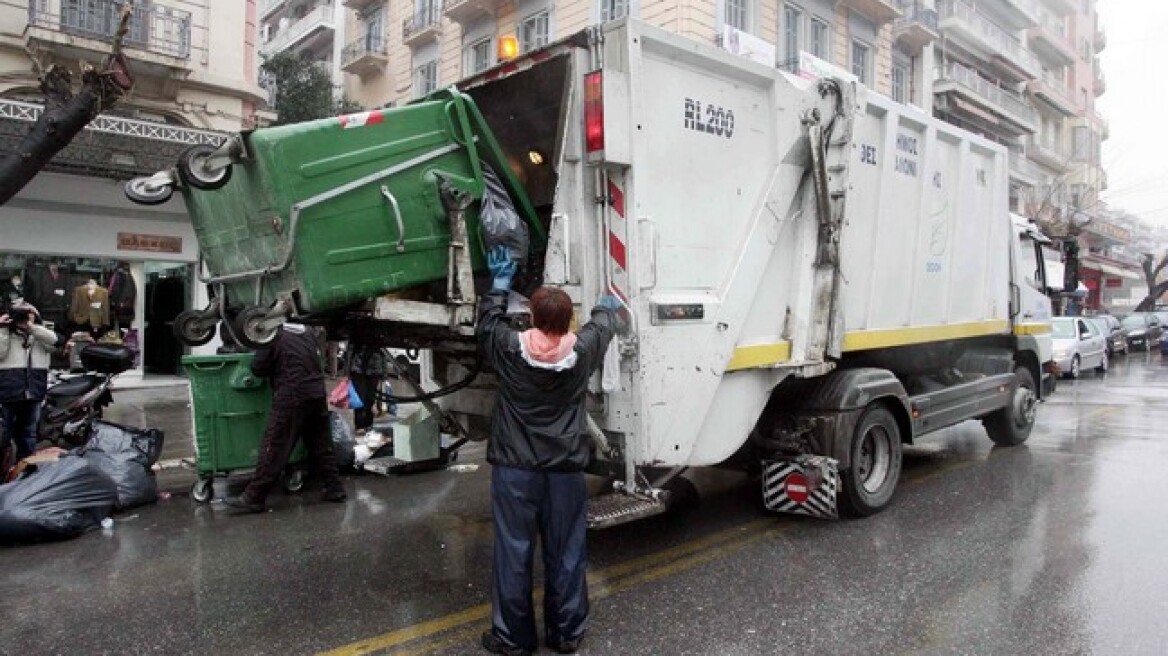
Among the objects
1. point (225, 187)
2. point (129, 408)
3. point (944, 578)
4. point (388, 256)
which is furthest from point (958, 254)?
point (129, 408)

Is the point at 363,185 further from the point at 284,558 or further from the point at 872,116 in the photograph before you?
the point at 872,116

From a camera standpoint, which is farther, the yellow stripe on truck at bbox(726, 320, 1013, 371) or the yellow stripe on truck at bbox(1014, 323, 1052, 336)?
the yellow stripe on truck at bbox(1014, 323, 1052, 336)

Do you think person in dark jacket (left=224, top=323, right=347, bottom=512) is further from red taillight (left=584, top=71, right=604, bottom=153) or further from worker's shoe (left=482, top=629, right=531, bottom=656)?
worker's shoe (left=482, top=629, right=531, bottom=656)

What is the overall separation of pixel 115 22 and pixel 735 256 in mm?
13246

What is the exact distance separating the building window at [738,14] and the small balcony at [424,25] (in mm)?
8966

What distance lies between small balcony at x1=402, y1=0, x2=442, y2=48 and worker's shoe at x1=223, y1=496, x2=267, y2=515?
19848 mm

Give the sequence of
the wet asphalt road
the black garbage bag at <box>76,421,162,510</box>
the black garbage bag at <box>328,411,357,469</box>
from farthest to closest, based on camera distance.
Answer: the black garbage bag at <box>328,411,357,469</box> → the black garbage bag at <box>76,421,162,510</box> → the wet asphalt road

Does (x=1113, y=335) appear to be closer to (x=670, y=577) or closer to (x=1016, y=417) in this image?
(x=1016, y=417)

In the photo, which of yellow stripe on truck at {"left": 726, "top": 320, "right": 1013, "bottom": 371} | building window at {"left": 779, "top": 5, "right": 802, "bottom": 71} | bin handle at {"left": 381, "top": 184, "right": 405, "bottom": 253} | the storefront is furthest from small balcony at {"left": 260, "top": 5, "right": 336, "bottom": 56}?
bin handle at {"left": 381, "top": 184, "right": 405, "bottom": 253}

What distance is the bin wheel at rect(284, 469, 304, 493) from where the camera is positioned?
249 inches

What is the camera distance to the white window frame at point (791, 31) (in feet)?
62.8

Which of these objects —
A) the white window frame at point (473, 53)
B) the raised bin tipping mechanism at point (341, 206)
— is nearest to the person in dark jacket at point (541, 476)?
the raised bin tipping mechanism at point (341, 206)

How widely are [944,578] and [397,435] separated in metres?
3.55

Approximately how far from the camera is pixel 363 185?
3746 mm
